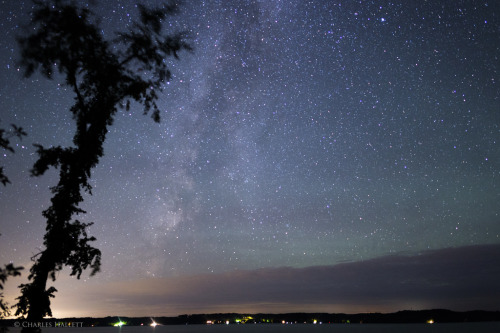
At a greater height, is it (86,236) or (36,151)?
(36,151)

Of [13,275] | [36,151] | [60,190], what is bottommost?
[13,275]

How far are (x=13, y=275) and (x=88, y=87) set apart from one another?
664 cm

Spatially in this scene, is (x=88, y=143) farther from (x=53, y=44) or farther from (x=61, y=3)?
(x=61, y=3)

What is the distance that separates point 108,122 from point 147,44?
265 centimetres

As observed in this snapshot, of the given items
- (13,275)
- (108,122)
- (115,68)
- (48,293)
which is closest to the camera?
(13,275)

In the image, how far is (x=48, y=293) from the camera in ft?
27.6

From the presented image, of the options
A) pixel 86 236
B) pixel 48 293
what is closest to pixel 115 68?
pixel 86 236

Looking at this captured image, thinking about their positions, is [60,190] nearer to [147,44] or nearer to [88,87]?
[88,87]

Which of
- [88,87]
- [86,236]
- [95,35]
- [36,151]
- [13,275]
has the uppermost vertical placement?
[95,35]

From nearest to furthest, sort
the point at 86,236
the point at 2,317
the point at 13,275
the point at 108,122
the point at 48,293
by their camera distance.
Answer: the point at 13,275 < the point at 2,317 < the point at 48,293 < the point at 86,236 < the point at 108,122

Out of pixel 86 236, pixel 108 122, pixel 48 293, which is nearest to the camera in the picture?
pixel 48 293

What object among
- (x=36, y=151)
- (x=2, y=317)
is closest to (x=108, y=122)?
(x=36, y=151)

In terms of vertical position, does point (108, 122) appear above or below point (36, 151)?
above

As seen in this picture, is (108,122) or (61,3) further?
(108,122)
